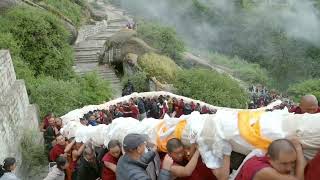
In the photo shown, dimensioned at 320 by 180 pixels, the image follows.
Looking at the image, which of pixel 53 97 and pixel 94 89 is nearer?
pixel 53 97

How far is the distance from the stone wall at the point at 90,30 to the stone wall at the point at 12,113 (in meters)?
A: 16.8

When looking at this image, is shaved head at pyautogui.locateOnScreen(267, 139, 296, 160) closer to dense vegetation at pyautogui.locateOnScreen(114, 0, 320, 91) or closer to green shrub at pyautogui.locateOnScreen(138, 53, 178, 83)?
green shrub at pyautogui.locateOnScreen(138, 53, 178, 83)

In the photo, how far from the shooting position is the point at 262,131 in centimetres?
370

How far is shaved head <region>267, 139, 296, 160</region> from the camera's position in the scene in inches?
128

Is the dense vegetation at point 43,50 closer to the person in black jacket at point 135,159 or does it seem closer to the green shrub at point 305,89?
the person in black jacket at point 135,159

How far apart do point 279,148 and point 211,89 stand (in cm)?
1922

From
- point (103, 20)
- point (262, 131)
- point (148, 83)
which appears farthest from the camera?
point (103, 20)

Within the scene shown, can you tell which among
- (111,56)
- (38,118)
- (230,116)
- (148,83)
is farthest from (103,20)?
(230,116)

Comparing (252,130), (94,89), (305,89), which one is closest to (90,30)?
(94,89)

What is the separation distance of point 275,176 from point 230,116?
0.82 meters

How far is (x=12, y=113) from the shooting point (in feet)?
36.3

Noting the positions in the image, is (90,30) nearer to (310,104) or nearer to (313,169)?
(310,104)

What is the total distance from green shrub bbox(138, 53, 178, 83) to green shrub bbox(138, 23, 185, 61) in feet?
8.34

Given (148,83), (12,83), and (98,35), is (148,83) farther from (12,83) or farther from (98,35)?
(12,83)
